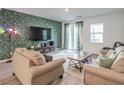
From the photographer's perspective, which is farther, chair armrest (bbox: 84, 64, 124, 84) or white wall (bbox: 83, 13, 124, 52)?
white wall (bbox: 83, 13, 124, 52)

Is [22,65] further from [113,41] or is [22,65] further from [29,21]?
[113,41]

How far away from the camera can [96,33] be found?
22.2 ft

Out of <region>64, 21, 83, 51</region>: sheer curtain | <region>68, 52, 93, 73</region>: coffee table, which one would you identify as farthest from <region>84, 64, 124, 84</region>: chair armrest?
<region>64, 21, 83, 51</region>: sheer curtain

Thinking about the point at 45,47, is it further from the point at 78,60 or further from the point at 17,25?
the point at 78,60

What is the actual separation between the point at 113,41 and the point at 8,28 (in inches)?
194

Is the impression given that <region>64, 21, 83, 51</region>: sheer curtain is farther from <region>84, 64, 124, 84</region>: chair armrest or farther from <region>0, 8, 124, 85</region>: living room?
<region>84, 64, 124, 84</region>: chair armrest

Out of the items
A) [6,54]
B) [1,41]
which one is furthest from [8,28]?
[6,54]

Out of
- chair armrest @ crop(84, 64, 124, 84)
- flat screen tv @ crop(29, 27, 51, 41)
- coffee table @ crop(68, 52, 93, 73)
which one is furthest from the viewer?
flat screen tv @ crop(29, 27, 51, 41)

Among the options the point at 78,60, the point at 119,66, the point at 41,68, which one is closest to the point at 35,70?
the point at 41,68

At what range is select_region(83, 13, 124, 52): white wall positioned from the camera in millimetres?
5672

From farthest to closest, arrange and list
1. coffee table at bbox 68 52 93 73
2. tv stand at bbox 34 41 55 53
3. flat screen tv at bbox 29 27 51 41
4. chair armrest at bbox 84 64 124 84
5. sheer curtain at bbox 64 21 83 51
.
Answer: sheer curtain at bbox 64 21 83 51, tv stand at bbox 34 41 55 53, flat screen tv at bbox 29 27 51 41, coffee table at bbox 68 52 93 73, chair armrest at bbox 84 64 124 84

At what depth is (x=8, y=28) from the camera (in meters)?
4.96

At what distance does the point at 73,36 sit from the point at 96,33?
1958mm

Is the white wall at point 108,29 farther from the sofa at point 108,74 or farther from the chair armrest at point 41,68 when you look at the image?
the chair armrest at point 41,68
